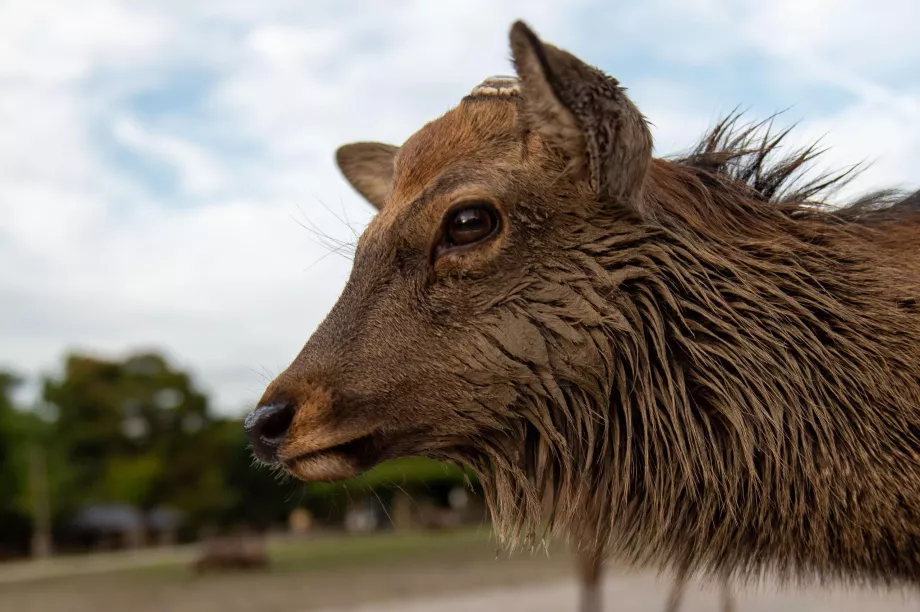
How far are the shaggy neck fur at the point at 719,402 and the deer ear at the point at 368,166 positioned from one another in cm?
144

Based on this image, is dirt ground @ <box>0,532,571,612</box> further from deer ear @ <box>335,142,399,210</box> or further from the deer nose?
the deer nose

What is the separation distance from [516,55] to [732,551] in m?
1.87

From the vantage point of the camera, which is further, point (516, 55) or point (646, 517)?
point (646, 517)

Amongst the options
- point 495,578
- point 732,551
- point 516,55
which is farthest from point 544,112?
point 495,578

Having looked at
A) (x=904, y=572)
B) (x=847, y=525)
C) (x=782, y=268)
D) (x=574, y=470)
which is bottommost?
(x=904, y=572)

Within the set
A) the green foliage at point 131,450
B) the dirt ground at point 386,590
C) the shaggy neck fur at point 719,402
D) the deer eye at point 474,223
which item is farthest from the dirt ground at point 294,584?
the green foliage at point 131,450

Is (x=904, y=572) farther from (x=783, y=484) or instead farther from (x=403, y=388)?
(x=403, y=388)

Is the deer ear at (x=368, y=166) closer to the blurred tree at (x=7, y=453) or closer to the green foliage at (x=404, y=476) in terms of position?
the green foliage at (x=404, y=476)

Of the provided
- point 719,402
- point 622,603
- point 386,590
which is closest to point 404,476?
point 719,402

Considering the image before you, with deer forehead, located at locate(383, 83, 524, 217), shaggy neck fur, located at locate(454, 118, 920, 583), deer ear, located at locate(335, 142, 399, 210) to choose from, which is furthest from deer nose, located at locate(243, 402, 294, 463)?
deer ear, located at locate(335, 142, 399, 210)

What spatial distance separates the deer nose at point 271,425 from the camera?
9.23 ft

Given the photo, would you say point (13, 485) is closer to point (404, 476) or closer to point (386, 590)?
point (386, 590)

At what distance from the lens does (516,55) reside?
2639 mm

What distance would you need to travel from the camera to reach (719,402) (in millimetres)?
2885
